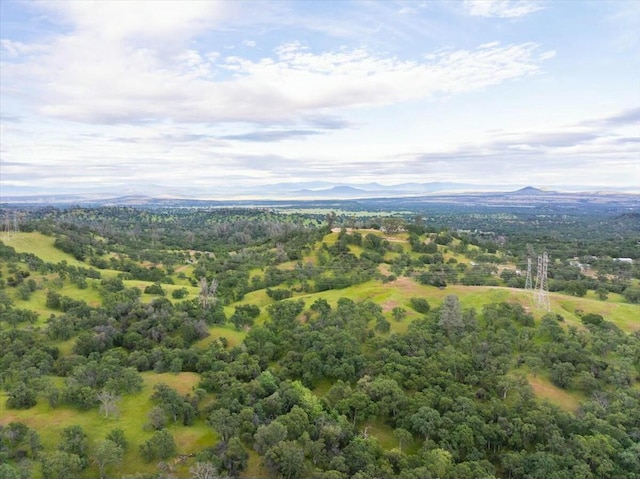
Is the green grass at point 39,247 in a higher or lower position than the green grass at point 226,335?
higher

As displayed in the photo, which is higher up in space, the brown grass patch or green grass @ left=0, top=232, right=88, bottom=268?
green grass @ left=0, top=232, right=88, bottom=268

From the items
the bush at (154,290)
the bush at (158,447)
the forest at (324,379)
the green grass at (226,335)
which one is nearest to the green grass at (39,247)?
the forest at (324,379)

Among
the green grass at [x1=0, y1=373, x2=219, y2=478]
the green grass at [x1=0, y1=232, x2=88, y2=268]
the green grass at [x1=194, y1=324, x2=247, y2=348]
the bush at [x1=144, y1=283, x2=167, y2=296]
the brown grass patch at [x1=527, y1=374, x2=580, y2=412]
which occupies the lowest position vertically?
the green grass at [x1=0, y1=373, x2=219, y2=478]

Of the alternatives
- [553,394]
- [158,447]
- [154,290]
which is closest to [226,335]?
[158,447]

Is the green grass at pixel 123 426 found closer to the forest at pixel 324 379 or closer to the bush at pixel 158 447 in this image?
the forest at pixel 324 379

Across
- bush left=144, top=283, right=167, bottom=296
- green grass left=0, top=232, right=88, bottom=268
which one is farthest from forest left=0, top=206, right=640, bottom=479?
green grass left=0, top=232, right=88, bottom=268

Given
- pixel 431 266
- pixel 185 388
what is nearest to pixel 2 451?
pixel 185 388

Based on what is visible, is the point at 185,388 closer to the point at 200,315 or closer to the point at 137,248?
the point at 200,315

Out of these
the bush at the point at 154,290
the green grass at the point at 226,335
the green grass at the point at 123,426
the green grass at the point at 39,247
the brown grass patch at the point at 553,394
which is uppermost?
the green grass at the point at 39,247

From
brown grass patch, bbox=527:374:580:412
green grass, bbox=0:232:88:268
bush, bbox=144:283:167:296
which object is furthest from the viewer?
green grass, bbox=0:232:88:268

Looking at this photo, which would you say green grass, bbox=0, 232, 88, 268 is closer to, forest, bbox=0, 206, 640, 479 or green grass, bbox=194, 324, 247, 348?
forest, bbox=0, 206, 640, 479
